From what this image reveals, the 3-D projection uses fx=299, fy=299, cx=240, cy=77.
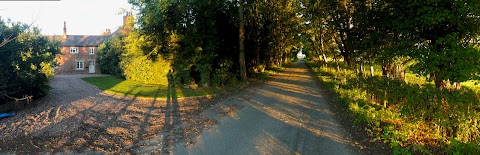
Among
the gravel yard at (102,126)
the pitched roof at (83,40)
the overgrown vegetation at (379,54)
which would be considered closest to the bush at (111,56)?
the overgrown vegetation at (379,54)

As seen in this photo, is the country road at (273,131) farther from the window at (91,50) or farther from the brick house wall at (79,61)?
the window at (91,50)

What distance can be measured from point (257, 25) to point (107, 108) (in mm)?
19640

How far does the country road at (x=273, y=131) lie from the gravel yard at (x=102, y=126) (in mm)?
659

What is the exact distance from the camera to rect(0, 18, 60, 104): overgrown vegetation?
41.9 ft

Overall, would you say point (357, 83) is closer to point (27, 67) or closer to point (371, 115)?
point (371, 115)

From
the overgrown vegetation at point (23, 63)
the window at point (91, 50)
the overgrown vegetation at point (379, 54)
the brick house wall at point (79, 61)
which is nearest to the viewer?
the overgrown vegetation at point (379, 54)

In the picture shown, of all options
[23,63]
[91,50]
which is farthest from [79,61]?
A: [23,63]

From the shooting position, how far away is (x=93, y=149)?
6.91 meters

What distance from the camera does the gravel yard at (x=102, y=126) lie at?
715 cm

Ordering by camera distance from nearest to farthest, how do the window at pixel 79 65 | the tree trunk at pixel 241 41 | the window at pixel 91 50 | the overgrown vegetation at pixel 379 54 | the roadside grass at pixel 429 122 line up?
the roadside grass at pixel 429 122
the overgrown vegetation at pixel 379 54
the tree trunk at pixel 241 41
the window at pixel 79 65
the window at pixel 91 50

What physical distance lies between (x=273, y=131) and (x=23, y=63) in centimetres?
1196

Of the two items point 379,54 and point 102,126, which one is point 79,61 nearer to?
point 102,126

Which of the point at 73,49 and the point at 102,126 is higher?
the point at 73,49

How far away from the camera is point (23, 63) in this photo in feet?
43.6
